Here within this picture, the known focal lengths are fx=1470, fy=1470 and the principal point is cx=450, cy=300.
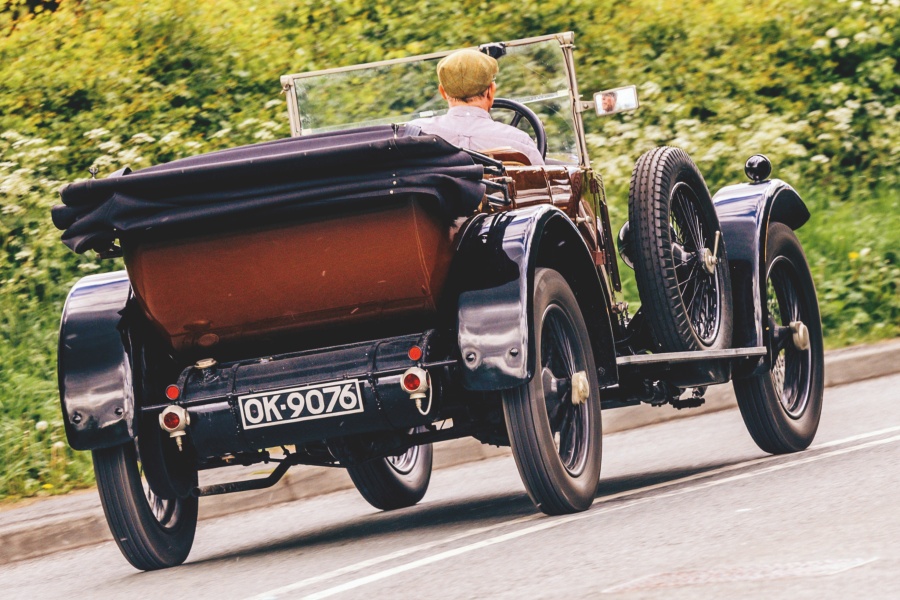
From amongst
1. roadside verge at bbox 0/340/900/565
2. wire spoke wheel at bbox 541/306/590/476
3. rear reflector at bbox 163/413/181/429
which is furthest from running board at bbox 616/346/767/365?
roadside verge at bbox 0/340/900/565

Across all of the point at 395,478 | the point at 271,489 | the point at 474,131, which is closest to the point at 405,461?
the point at 395,478

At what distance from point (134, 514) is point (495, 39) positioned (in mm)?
9432

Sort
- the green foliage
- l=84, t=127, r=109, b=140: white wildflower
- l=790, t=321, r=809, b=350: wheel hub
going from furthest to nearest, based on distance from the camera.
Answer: l=84, t=127, r=109, b=140: white wildflower < the green foliage < l=790, t=321, r=809, b=350: wheel hub

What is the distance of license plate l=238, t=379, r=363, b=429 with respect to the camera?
5.18m

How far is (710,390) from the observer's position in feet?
32.9

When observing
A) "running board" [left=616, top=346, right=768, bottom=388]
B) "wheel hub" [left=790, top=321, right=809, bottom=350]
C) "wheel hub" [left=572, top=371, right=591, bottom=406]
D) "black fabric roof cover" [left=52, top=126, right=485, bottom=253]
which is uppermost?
"black fabric roof cover" [left=52, top=126, right=485, bottom=253]

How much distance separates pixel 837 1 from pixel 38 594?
11832 mm

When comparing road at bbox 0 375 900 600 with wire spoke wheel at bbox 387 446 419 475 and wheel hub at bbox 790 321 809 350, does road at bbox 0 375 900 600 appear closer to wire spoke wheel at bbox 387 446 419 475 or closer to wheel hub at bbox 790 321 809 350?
wire spoke wheel at bbox 387 446 419 475

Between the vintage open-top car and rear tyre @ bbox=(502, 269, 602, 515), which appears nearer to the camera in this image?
the vintage open-top car

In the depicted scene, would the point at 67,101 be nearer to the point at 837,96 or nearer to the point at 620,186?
the point at 620,186

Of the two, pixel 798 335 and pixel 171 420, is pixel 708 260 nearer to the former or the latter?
pixel 798 335

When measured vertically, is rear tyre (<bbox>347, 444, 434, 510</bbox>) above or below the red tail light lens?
below

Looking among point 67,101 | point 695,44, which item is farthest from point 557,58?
point 695,44

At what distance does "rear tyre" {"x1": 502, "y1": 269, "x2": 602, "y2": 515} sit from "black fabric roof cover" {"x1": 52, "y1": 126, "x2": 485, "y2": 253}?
2.19 ft
